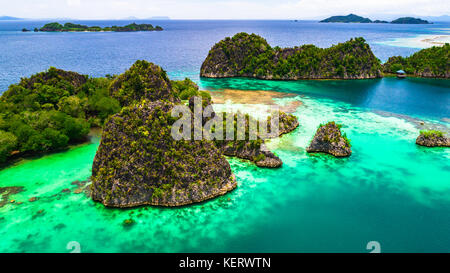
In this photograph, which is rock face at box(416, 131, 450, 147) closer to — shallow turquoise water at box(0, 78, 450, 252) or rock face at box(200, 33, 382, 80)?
shallow turquoise water at box(0, 78, 450, 252)

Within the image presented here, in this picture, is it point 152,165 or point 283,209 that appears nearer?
point 152,165

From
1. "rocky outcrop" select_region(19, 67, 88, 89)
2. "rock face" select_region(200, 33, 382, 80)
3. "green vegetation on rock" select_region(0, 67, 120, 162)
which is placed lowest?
"green vegetation on rock" select_region(0, 67, 120, 162)

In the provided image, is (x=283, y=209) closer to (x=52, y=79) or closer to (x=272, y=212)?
(x=272, y=212)


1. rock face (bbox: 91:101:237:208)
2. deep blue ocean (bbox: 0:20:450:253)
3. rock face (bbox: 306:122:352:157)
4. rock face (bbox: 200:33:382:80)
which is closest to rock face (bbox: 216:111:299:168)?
deep blue ocean (bbox: 0:20:450:253)

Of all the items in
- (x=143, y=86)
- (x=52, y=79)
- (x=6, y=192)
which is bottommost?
(x=6, y=192)

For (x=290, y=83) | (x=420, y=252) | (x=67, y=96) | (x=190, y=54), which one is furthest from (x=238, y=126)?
(x=190, y=54)

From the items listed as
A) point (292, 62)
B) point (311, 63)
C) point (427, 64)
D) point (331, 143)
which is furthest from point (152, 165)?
point (427, 64)
